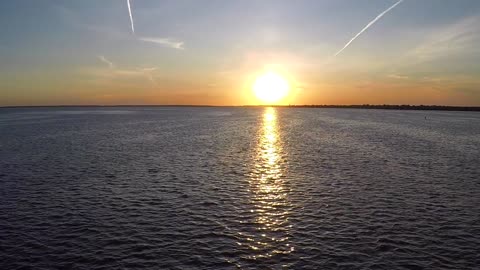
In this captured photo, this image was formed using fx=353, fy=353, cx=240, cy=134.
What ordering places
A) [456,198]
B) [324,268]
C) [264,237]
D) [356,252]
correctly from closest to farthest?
1. [324,268]
2. [356,252]
3. [264,237]
4. [456,198]

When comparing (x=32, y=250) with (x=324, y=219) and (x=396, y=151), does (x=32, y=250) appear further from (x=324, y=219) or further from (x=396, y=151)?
(x=396, y=151)

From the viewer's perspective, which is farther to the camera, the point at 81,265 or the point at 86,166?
the point at 86,166

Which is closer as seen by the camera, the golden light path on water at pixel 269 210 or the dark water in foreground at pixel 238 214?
the dark water in foreground at pixel 238 214

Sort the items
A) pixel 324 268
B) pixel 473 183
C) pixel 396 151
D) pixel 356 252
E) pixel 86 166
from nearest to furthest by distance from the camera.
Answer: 1. pixel 324 268
2. pixel 356 252
3. pixel 473 183
4. pixel 86 166
5. pixel 396 151

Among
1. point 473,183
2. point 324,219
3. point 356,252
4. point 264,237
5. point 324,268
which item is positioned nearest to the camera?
point 324,268

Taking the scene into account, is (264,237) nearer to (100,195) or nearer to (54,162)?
(100,195)

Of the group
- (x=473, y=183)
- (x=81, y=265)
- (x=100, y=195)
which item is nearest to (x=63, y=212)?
(x=100, y=195)

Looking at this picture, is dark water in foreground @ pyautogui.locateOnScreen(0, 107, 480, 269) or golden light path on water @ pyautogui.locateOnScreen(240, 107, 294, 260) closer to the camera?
dark water in foreground @ pyautogui.locateOnScreen(0, 107, 480, 269)

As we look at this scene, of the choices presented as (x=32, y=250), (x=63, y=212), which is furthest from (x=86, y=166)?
(x=32, y=250)

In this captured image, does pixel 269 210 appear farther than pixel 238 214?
Yes

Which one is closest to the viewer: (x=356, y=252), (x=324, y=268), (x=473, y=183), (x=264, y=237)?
(x=324, y=268)
